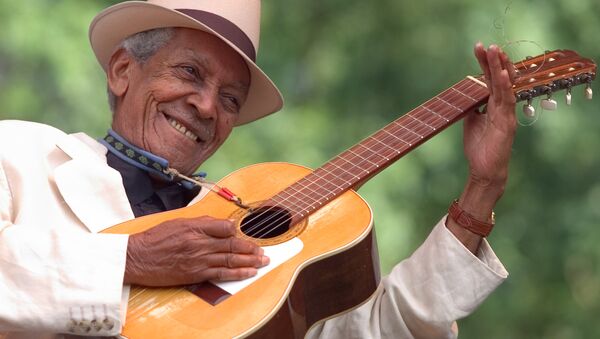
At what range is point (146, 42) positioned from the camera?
3.34m

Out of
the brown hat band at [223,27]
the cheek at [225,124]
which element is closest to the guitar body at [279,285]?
the cheek at [225,124]

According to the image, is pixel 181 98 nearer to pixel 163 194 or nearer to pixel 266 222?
pixel 163 194

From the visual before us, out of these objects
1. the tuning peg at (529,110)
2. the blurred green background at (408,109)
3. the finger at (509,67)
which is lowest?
the blurred green background at (408,109)

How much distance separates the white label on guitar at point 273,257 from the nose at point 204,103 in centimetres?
57

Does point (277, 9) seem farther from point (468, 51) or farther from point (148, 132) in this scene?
point (148, 132)

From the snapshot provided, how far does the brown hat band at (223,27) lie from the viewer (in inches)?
130

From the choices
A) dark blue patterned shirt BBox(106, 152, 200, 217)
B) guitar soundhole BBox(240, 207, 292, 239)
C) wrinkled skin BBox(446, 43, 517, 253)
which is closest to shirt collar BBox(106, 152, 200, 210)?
dark blue patterned shirt BBox(106, 152, 200, 217)

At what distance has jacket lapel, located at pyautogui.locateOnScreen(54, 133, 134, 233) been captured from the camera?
2918 millimetres

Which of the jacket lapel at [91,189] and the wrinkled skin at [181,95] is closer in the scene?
the jacket lapel at [91,189]

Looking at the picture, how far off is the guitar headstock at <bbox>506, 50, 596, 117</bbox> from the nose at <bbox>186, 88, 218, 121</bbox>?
0.80 meters

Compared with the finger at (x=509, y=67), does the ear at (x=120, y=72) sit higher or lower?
lower

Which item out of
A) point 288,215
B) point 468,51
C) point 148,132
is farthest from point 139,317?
point 468,51

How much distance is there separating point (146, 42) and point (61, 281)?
3.09ft

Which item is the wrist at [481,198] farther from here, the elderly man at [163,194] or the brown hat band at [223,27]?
the brown hat band at [223,27]
